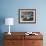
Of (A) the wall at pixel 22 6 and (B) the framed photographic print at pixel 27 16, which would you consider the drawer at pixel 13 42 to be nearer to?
(A) the wall at pixel 22 6

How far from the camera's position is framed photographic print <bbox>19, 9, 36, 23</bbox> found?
14.8ft

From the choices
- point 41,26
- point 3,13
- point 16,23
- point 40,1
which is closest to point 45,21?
point 41,26

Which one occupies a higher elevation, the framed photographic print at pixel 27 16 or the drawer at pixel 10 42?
the framed photographic print at pixel 27 16

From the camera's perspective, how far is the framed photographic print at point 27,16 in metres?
4.50

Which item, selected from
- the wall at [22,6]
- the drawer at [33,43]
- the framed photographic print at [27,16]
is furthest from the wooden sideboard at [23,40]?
the framed photographic print at [27,16]

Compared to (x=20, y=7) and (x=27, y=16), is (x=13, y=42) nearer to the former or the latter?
(x=27, y=16)

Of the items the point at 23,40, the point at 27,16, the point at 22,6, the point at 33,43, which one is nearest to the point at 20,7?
the point at 22,6

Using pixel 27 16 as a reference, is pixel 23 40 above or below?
below

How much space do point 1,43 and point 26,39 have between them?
107 centimetres

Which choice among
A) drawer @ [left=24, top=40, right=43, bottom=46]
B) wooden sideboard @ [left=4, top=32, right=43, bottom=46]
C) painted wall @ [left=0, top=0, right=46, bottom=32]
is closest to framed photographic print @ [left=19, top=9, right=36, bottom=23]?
painted wall @ [left=0, top=0, right=46, bottom=32]

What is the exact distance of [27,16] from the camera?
4.53 m

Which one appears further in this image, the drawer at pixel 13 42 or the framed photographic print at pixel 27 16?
the framed photographic print at pixel 27 16

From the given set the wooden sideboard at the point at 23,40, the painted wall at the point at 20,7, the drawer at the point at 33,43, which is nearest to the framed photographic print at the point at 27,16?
the painted wall at the point at 20,7

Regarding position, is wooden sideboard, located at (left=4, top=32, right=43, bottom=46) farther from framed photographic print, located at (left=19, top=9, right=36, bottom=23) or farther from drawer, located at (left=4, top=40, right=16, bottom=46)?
framed photographic print, located at (left=19, top=9, right=36, bottom=23)
